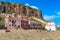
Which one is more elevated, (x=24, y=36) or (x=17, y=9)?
(x=17, y=9)

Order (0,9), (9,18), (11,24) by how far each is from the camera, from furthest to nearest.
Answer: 1. (0,9)
2. (9,18)
3. (11,24)

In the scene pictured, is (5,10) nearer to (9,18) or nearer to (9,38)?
(9,18)

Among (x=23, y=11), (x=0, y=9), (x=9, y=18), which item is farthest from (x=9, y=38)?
(x=23, y=11)

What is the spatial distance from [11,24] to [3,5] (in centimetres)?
12506

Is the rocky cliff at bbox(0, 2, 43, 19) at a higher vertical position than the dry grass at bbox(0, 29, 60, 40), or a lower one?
higher

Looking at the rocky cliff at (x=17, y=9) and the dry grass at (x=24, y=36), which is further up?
the rocky cliff at (x=17, y=9)

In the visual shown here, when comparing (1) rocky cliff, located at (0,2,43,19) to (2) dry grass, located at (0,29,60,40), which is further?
(1) rocky cliff, located at (0,2,43,19)

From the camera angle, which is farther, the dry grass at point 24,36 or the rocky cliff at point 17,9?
the rocky cliff at point 17,9

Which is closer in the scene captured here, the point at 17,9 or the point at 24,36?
the point at 24,36

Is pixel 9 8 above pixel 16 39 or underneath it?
above

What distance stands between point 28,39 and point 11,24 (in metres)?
28.7

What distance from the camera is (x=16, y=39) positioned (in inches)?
798

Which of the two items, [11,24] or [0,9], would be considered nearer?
[11,24]

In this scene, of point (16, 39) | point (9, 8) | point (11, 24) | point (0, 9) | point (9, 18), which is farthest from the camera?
point (9, 8)
